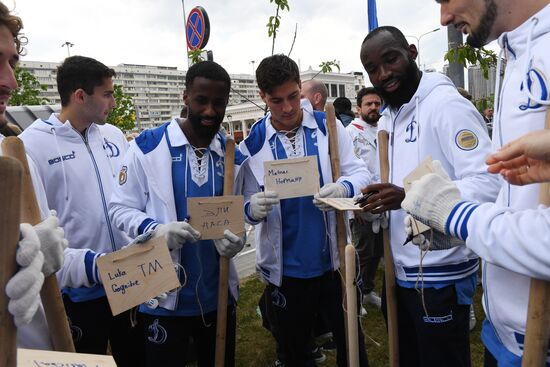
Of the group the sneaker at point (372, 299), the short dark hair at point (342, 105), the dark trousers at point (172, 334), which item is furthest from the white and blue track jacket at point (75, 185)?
the short dark hair at point (342, 105)

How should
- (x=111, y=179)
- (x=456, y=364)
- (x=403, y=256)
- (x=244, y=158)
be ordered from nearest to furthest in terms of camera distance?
(x=456, y=364), (x=403, y=256), (x=244, y=158), (x=111, y=179)

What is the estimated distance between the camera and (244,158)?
9.45 ft

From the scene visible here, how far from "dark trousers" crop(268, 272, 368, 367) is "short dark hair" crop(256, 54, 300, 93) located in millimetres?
1355

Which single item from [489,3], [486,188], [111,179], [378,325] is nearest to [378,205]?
[486,188]

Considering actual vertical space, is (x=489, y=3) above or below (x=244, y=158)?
above

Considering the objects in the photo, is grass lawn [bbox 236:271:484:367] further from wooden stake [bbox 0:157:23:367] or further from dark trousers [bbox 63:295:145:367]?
wooden stake [bbox 0:157:23:367]

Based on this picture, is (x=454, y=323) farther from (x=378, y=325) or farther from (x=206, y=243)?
(x=378, y=325)

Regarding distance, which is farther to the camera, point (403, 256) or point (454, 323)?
point (403, 256)

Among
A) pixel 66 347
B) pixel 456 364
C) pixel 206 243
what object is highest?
pixel 206 243

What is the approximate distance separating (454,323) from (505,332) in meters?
0.74

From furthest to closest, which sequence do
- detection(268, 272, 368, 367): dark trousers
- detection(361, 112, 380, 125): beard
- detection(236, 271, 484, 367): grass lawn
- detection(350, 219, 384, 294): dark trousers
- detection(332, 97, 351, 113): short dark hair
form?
detection(332, 97, 351, 113): short dark hair → detection(361, 112, 380, 125): beard → detection(350, 219, 384, 294): dark trousers → detection(236, 271, 484, 367): grass lawn → detection(268, 272, 368, 367): dark trousers

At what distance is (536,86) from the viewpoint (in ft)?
4.39

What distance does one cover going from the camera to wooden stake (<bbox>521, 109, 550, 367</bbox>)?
1312mm

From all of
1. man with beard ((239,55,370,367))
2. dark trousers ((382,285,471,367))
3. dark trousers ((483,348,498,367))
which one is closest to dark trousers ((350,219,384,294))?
man with beard ((239,55,370,367))
